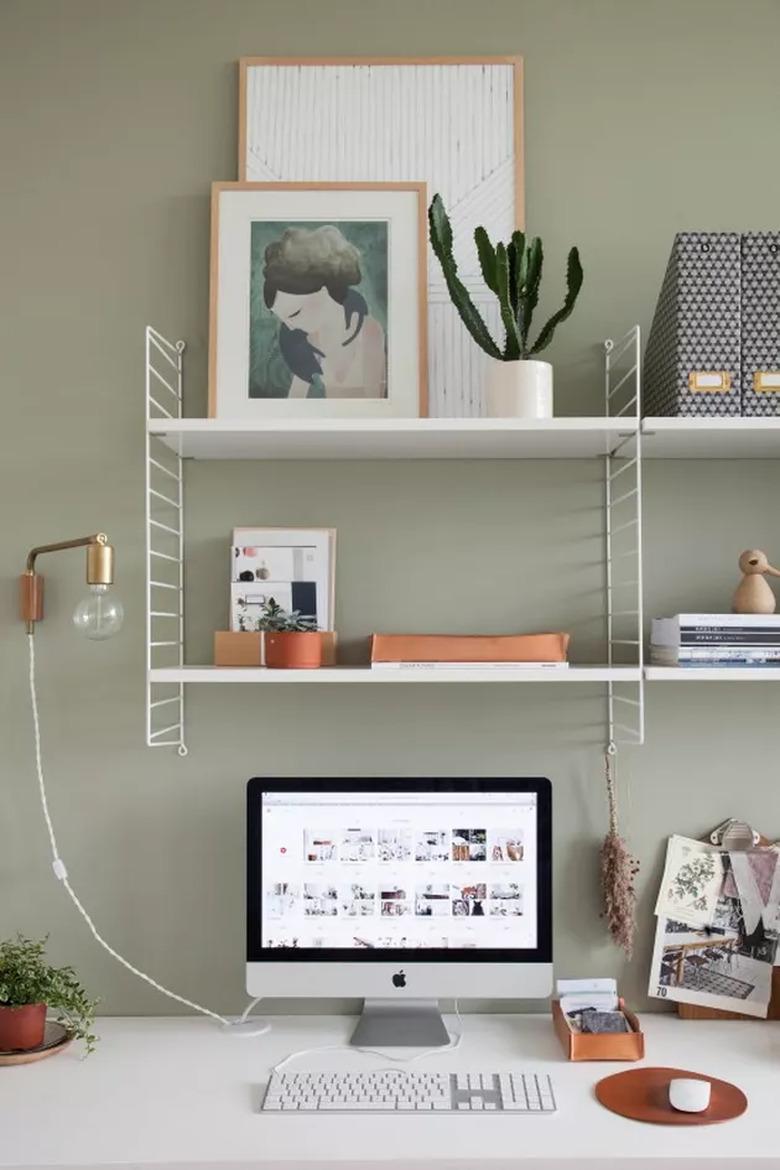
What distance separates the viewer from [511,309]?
1.83 m

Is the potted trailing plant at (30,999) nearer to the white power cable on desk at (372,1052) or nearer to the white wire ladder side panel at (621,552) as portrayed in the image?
the white power cable on desk at (372,1052)

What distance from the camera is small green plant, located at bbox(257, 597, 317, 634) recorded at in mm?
1850

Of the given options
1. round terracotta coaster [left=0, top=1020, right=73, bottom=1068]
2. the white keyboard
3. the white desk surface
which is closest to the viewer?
the white desk surface

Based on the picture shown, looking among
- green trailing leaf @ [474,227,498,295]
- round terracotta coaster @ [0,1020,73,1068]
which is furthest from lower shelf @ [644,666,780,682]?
round terracotta coaster @ [0,1020,73,1068]

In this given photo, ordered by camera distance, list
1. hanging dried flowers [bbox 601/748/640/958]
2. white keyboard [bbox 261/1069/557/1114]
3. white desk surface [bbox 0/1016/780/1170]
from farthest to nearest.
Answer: hanging dried flowers [bbox 601/748/640/958] → white keyboard [bbox 261/1069/557/1114] → white desk surface [bbox 0/1016/780/1170]

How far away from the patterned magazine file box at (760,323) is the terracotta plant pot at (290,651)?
791 mm

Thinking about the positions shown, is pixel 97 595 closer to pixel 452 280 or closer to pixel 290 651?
pixel 290 651

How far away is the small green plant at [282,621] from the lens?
72.8 inches

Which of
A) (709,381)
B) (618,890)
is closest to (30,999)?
(618,890)

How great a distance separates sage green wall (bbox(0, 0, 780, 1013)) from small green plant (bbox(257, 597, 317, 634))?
0.09m

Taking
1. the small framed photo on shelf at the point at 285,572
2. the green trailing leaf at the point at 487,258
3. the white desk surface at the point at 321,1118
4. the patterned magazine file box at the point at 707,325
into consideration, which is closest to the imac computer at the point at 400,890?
the white desk surface at the point at 321,1118

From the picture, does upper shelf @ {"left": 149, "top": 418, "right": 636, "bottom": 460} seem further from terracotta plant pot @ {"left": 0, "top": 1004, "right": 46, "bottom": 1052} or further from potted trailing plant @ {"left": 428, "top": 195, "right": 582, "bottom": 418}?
terracotta plant pot @ {"left": 0, "top": 1004, "right": 46, "bottom": 1052}

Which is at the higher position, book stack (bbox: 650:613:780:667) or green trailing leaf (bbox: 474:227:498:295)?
green trailing leaf (bbox: 474:227:498:295)

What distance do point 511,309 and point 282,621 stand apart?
63 centimetres
